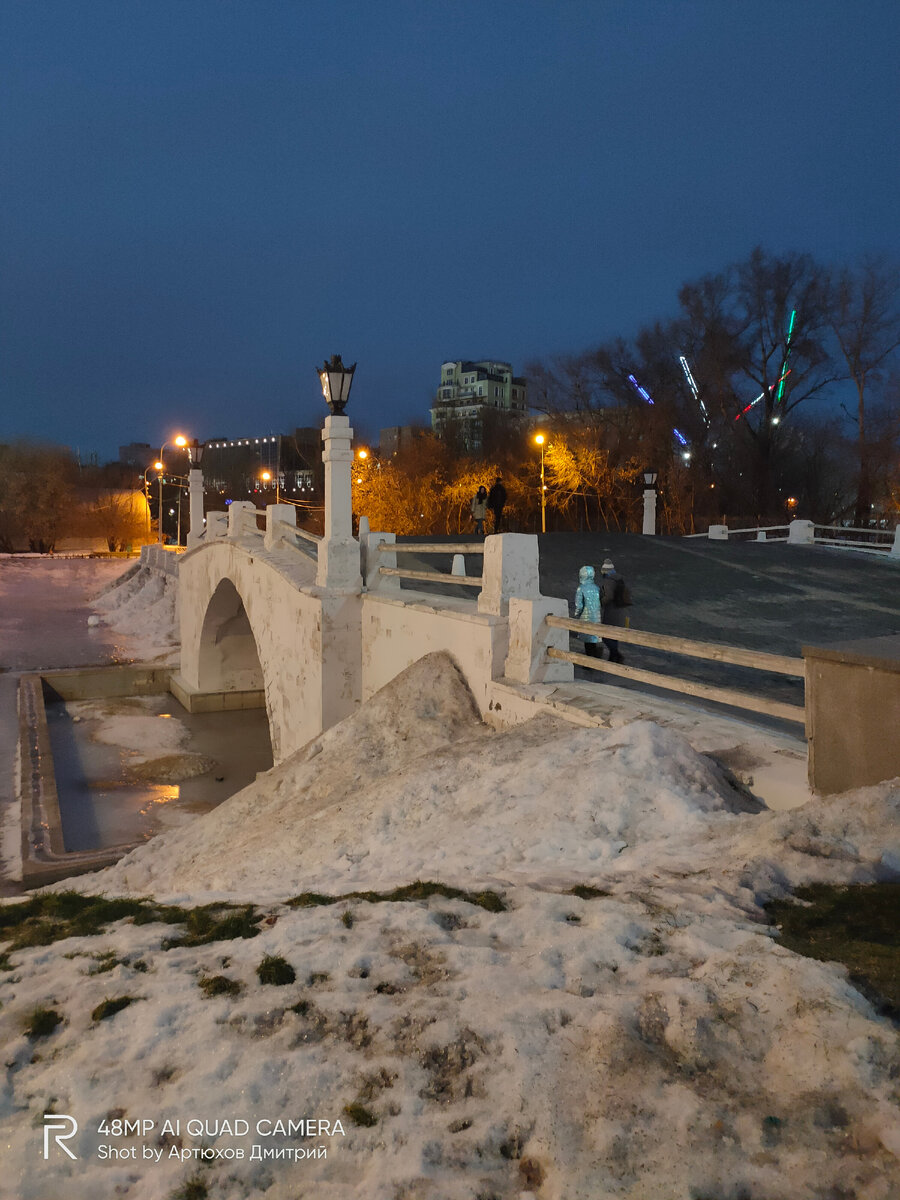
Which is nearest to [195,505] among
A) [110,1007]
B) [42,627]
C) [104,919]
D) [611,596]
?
[42,627]

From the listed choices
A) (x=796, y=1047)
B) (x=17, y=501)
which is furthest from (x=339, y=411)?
(x=17, y=501)

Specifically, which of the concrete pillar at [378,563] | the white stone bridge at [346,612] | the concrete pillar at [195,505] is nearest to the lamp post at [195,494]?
the concrete pillar at [195,505]

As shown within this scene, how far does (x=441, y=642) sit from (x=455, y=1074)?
6.51m

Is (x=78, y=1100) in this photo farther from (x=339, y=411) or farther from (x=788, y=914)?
(x=339, y=411)

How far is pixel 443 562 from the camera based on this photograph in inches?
774

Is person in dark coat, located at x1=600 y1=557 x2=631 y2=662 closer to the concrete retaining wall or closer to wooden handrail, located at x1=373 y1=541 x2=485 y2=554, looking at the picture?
wooden handrail, located at x1=373 y1=541 x2=485 y2=554

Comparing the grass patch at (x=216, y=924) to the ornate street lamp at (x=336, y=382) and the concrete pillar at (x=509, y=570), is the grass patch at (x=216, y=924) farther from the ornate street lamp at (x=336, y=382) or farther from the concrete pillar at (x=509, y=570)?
the ornate street lamp at (x=336, y=382)

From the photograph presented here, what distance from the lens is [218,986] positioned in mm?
3131

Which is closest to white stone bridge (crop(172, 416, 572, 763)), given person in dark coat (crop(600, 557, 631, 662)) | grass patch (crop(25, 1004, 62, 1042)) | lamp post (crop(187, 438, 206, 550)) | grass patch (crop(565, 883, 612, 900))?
person in dark coat (crop(600, 557, 631, 662))

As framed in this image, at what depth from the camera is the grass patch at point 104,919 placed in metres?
3.71

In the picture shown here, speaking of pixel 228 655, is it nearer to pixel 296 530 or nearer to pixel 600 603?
pixel 296 530

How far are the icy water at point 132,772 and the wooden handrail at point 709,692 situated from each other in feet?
29.4

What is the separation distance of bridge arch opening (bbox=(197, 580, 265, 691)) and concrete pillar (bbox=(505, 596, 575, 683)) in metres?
14.8

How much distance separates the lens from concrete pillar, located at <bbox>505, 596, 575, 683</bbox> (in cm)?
747
